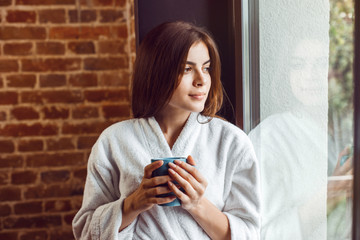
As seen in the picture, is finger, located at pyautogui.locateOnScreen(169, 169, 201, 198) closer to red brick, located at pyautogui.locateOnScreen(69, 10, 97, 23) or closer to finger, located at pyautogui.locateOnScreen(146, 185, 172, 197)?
finger, located at pyautogui.locateOnScreen(146, 185, 172, 197)

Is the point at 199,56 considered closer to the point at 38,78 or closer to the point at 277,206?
the point at 277,206

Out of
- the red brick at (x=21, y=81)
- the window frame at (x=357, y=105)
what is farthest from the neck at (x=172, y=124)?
the red brick at (x=21, y=81)

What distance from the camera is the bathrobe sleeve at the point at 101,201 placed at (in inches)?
38.0

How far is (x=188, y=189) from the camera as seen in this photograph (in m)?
0.85

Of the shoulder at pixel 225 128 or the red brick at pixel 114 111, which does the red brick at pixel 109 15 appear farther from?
the shoulder at pixel 225 128

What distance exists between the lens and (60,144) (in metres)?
2.29

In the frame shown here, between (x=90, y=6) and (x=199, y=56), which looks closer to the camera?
(x=199, y=56)

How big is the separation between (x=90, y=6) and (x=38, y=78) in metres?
0.52

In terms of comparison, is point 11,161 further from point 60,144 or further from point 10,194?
point 60,144

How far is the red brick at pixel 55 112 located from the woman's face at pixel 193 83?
145 centimetres

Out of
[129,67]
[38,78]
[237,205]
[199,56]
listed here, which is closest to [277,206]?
[237,205]

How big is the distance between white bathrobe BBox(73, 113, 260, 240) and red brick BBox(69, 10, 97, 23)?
1373mm

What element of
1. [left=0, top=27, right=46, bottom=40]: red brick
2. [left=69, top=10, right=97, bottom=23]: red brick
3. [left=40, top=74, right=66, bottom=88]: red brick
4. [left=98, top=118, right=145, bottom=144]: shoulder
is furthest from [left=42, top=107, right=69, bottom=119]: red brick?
[left=98, top=118, right=145, bottom=144]: shoulder

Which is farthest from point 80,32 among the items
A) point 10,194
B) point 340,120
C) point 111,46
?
point 340,120
